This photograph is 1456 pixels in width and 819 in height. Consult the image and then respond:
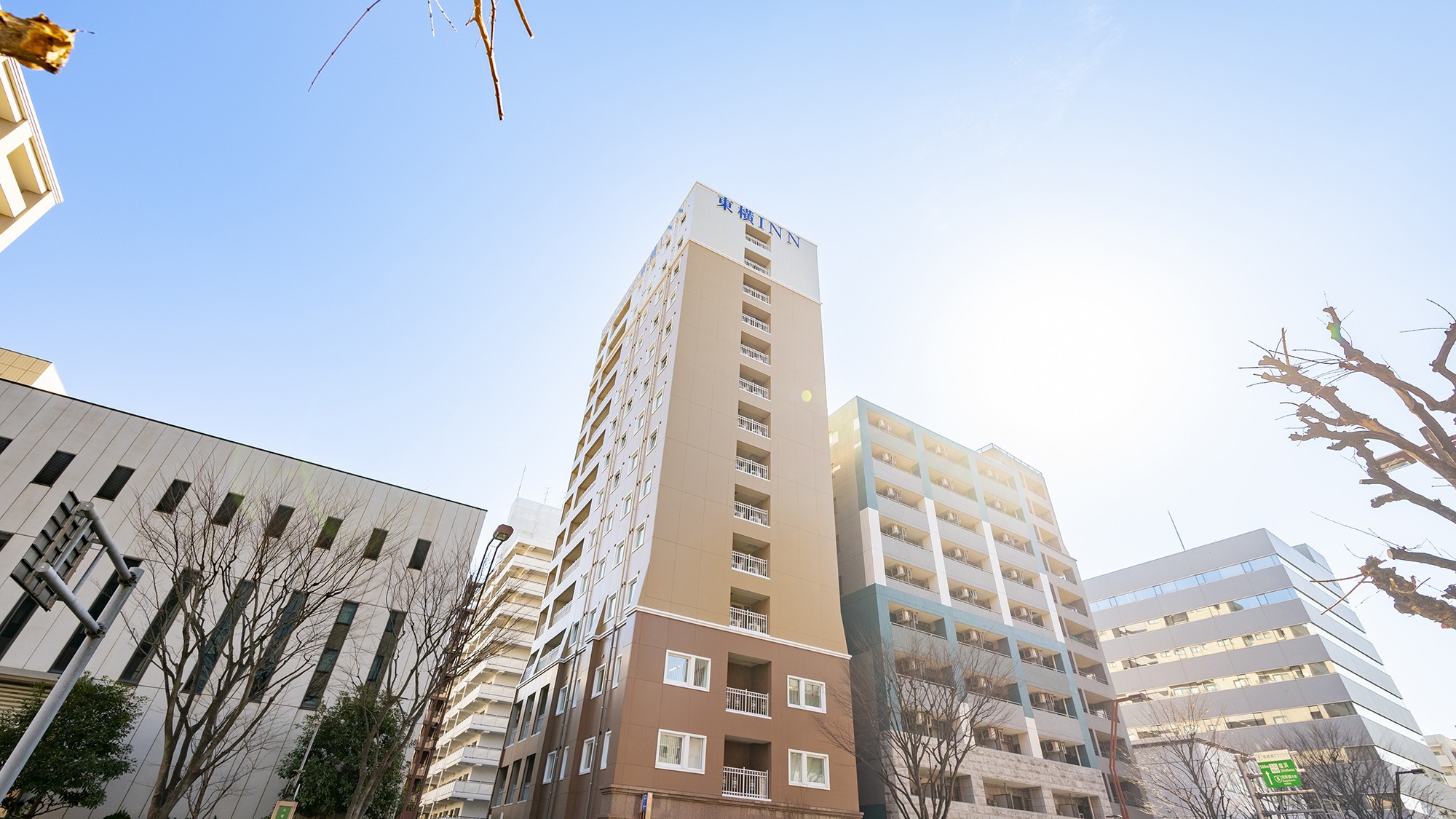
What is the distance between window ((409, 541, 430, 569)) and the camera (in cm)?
3033

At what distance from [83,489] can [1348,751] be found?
6732cm

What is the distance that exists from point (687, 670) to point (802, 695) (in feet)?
17.0

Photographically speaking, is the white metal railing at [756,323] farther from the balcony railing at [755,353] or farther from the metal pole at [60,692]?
the metal pole at [60,692]

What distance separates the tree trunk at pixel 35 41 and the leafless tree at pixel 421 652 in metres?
16.4

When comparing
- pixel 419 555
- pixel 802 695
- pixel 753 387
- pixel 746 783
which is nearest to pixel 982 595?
pixel 802 695

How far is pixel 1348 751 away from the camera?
123 feet

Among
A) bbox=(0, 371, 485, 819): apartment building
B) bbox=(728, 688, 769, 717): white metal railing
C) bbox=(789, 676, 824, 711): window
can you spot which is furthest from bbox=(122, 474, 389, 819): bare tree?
bbox=(789, 676, 824, 711): window

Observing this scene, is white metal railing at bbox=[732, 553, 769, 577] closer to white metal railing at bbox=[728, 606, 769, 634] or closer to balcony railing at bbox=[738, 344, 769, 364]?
white metal railing at bbox=[728, 606, 769, 634]

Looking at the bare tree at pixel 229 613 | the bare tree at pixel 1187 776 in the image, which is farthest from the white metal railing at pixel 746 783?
the bare tree at pixel 1187 776

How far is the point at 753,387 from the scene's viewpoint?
115 feet

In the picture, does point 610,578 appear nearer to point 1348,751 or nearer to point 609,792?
point 609,792

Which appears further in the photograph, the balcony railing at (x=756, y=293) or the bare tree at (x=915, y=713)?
the balcony railing at (x=756, y=293)

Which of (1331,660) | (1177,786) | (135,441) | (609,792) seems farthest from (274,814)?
(1331,660)

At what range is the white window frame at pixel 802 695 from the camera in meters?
Answer: 25.5
